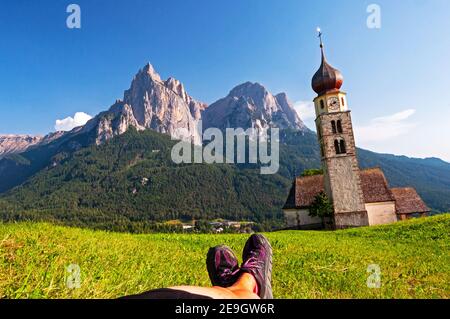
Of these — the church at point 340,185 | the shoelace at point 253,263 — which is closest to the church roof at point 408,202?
the church at point 340,185

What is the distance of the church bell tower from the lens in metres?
37.1

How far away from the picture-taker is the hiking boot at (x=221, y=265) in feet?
13.0

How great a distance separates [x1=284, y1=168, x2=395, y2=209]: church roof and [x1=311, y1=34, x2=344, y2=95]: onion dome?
12.3 metres

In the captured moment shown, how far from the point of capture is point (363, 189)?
39562 mm

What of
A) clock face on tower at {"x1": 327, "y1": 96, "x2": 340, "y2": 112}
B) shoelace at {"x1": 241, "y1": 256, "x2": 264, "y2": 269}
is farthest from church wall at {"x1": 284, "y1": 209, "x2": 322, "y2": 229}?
shoelace at {"x1": 241, "y1": 256, "x2": 264, "y2": 269}

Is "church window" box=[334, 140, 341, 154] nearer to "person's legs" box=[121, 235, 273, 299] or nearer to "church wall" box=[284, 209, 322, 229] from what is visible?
"church wall" box=[284, 209, 322, 229]

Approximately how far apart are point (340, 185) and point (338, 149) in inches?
193

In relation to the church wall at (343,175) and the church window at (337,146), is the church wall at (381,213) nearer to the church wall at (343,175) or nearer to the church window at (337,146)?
the church wall at (343,175)

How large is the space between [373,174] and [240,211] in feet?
530

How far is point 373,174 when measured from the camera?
4097 cm

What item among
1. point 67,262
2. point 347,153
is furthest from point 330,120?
point 67,262

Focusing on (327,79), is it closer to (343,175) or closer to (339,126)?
(339,126)

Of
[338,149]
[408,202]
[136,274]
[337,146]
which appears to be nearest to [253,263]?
[136,274]

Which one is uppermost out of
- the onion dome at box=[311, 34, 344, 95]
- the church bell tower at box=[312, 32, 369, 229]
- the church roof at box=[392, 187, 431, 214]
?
the onion dome at box=[311, 34, 344, 95]
